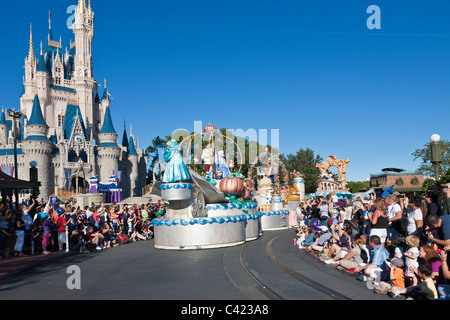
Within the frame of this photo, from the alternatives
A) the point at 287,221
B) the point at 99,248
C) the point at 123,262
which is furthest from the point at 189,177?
the point at 287,221

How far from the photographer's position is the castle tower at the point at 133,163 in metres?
67.4

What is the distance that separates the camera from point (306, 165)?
2450 inches

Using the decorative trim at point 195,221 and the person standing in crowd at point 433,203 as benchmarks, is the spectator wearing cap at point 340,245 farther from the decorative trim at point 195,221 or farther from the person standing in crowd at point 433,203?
the decorative trim at point 195,221

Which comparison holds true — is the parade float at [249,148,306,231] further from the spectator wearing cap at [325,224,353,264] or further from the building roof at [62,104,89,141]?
the building roof at [62,104,89,141]

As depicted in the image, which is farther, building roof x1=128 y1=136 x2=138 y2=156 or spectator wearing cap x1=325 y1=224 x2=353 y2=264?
building roof x1=128 y1=136 x2=138 y2=156

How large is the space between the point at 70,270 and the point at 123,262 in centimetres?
148

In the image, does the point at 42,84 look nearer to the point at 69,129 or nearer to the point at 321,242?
the point at 69,129

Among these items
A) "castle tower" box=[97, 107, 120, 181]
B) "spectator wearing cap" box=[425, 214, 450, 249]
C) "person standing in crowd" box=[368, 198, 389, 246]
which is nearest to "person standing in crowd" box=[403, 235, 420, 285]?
"spectator wearing cap" box=[425, 214, 450, 249]

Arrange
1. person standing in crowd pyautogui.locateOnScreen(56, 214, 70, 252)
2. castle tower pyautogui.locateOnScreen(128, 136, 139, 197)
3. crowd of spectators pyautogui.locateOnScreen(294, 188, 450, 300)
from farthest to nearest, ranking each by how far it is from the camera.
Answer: castle tower pyautogui.locateOnScreen(128, 136, 139, 197) < person standing in crowd pyautogui.locateOnScreen(56, 214, 70, 252) < crowd of spectators pyautogui.locateOnScreen(294, 188, 450, 300)

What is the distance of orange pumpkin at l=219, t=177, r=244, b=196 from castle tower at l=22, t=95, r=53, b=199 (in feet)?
145

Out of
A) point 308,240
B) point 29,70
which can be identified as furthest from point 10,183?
point 29,70

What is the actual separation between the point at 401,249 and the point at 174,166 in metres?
7.26

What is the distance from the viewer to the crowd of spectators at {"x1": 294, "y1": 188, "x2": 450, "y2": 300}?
19.3ft
